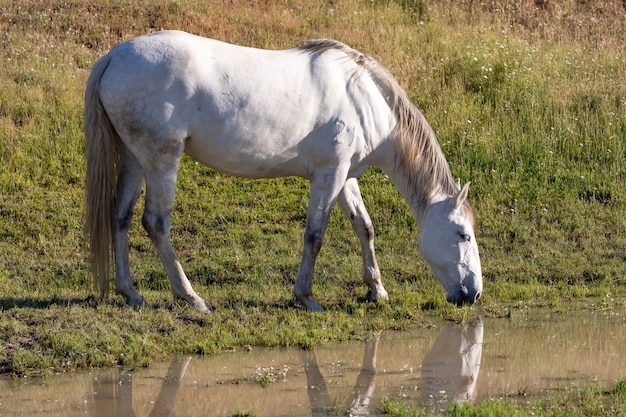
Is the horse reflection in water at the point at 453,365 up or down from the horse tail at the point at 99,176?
down

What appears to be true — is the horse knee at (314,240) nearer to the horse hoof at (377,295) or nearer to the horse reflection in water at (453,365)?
the horse hoof at (377,295)

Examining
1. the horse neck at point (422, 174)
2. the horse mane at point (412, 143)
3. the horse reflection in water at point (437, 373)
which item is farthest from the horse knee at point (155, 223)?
the horse neck at point (422, 174)

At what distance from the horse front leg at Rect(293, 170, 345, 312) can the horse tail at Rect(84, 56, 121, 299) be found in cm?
146

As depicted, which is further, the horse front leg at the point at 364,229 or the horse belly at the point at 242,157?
the horse front leg at the point at 364,229

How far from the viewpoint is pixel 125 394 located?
5.73 meters

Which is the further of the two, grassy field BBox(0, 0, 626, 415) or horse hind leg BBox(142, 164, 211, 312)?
horse hind leg BBox(142, 164, 211, 312)

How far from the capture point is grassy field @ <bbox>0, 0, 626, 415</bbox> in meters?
7.05

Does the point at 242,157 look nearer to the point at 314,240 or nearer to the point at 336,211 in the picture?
the point at 314,240

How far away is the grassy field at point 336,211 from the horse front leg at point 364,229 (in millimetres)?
180

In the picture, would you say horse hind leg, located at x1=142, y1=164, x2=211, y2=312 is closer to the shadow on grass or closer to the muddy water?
the shadow on grass

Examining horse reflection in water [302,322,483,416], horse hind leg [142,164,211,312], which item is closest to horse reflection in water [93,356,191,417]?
horse reflection in water [302,322,483,416]

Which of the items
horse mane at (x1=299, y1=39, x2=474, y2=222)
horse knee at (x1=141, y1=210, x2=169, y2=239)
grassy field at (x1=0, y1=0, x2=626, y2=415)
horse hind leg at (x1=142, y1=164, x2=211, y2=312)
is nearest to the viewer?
grassy field at (x1=0, y1=0, x2=626, y2=415)

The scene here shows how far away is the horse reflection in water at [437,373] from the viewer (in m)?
5.62

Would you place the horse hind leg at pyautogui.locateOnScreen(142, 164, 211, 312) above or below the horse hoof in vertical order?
above
